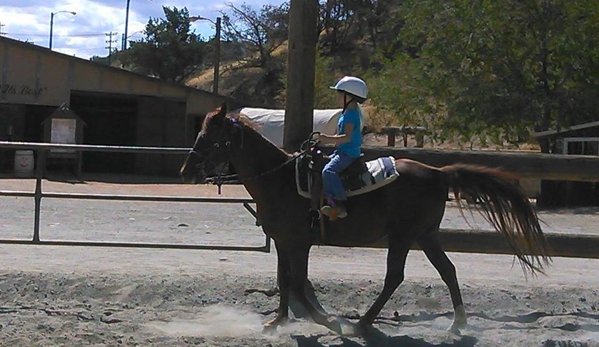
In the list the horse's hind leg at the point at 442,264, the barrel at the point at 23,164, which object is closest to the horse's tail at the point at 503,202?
the horse's hind leg at the point at 442,264

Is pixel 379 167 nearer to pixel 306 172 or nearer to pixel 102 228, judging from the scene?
pixel 306 172

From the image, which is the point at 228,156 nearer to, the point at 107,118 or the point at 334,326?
the point at 334,326

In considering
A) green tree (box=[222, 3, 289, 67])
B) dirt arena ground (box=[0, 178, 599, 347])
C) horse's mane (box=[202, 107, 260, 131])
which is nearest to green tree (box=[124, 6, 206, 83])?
green tree (box=[222, 3, 289, 67])

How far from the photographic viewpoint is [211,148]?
21.2ft

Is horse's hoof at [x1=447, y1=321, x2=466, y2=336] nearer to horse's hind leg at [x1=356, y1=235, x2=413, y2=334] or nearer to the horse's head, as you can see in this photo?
horse's hind leg at [x1=356, y1=235, x2=413, y2=334]

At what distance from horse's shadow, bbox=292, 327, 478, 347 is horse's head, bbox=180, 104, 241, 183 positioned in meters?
1.51

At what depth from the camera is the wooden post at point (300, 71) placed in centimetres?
789

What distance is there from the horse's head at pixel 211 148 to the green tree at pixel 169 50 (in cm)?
5507

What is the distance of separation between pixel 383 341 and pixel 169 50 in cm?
5651

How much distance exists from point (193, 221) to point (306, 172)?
29.1ft

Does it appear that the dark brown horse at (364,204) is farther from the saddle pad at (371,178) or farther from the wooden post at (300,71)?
the wooden post at (300,71)

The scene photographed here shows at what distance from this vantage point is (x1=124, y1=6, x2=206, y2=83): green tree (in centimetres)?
6041

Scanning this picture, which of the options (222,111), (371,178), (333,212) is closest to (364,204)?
(371,178)

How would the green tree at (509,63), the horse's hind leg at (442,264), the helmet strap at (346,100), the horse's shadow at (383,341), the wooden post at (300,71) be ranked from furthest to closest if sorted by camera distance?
1. the green tree at (509,63)
2. the wooden post at (300,71)
3. the horse's hind leg at (442,264)
4. the helmet strap at (346,100)
5. the horse's shadow at (383,341)
